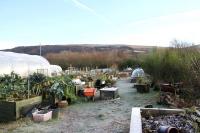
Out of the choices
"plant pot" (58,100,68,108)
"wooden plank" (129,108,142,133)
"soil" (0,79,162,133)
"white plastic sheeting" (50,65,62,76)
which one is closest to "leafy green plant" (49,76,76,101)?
"plant pot" (58,100,68,108)

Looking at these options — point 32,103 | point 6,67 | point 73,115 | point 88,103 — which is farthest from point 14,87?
point 6,67

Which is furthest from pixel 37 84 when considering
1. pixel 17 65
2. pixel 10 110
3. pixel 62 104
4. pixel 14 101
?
pixel 17 65

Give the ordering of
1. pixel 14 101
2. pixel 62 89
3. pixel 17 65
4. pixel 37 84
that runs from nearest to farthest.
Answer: pixel 14 101 → pixel 37 84 → pixel 62 89 → pixel 17 65

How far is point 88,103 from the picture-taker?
11211 mm

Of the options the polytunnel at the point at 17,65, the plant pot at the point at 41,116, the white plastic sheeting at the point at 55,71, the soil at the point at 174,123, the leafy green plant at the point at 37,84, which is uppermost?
the polytunnel at the point at 17,65

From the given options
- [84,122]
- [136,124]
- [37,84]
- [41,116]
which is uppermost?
[37,84]

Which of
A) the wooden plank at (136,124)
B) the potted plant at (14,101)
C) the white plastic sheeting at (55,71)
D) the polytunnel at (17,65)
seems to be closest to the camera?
the wooden plank at (136,124)

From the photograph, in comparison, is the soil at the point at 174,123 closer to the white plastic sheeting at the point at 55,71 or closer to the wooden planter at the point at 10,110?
the wooden planter at the point at 10,110

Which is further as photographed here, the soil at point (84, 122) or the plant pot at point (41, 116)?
the plant pot at point (41, 116)

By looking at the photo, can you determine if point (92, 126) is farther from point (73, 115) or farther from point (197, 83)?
point (197, 83)

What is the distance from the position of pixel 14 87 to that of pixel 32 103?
0.98 m

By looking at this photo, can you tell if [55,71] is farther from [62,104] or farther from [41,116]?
[41,116]

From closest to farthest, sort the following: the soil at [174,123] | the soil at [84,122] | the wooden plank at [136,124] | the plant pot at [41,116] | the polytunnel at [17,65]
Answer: the wooden plank at [136,124], the soil at [174,123], the soil at [84,122], the plant pot at [41,116], the polytunnel at [17,65]

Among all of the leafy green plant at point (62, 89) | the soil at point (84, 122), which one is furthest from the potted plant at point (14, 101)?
the leafy green plant at point (62, 89)
